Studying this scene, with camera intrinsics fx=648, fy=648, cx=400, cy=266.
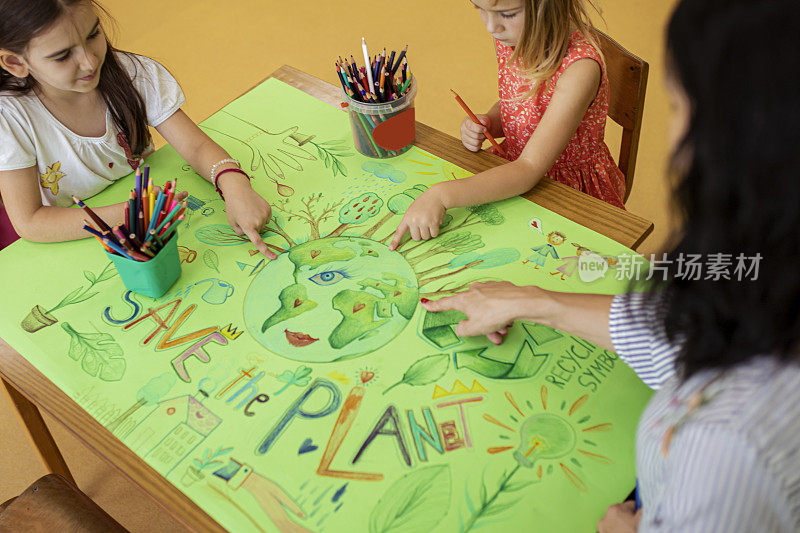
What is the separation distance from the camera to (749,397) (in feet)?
1.89

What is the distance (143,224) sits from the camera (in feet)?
3.13

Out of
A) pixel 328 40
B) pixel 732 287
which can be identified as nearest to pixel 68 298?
pixel 732 287

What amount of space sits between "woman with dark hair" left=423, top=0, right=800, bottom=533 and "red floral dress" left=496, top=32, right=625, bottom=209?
0.67 metres

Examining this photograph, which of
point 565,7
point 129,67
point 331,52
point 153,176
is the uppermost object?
point 565,7

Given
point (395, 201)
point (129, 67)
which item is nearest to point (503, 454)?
point (395, 201)

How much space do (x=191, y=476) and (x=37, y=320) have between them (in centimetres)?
38

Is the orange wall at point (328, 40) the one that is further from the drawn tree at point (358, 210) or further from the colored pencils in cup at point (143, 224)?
the colored pencils in cup at point (143, 224)

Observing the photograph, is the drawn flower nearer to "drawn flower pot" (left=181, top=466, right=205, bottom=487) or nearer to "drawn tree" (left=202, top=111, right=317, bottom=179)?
"drawn tree" (left=202, top=111, right=317, bottom=179)

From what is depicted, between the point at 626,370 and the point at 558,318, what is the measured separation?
0.36 feet

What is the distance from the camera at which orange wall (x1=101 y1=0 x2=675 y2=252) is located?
2.55 meters

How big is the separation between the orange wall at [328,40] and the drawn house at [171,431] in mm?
1791

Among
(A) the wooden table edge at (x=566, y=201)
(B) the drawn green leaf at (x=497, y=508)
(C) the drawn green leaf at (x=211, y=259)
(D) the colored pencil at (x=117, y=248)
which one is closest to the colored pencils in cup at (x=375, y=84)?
(A) the wooden table edge at (x=566, y=201)

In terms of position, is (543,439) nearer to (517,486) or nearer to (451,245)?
(517,486)

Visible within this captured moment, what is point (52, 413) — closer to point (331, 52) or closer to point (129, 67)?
point (129, 67)
